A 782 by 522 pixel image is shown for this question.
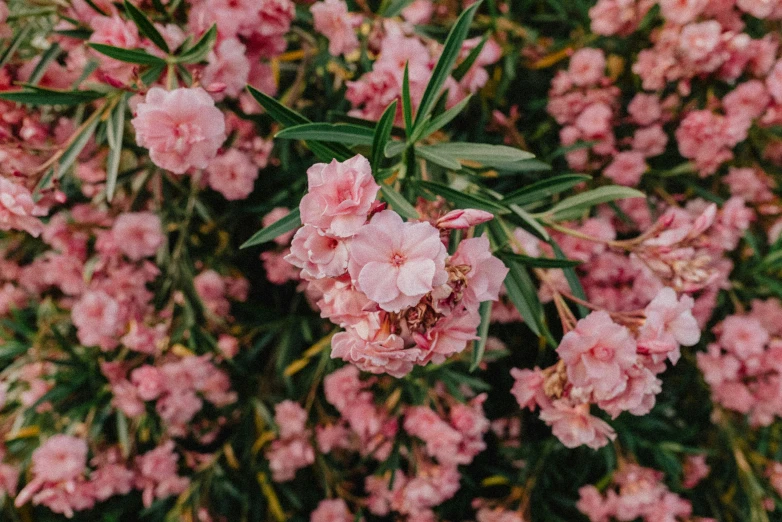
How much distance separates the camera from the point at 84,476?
1.54 meters

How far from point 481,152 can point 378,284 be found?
18.7 inches

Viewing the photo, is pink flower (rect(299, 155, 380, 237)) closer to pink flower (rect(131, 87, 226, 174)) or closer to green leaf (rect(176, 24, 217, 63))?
pink flower (rect(131, 87, 226, 174))

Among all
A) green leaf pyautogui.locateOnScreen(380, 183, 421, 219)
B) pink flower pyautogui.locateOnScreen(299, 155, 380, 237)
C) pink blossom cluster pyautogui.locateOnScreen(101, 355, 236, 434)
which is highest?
pink flower pyautogui.locateOnScreen(299, 155, 380, 237)

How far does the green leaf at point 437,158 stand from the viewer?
0.94 meters

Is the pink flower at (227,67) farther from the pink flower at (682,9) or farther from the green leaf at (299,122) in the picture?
the pink flower at (682,9)

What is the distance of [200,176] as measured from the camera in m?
1.65

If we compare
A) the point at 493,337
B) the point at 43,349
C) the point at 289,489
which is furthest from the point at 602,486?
the point at 43,349

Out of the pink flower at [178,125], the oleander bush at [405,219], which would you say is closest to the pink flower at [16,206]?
the oleander bush at [405,219]

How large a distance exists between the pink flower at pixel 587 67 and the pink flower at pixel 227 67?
3.53 ft

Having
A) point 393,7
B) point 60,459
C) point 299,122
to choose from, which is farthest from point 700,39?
point 60,459

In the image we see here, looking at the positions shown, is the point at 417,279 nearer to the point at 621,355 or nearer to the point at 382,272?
the point at 382,272

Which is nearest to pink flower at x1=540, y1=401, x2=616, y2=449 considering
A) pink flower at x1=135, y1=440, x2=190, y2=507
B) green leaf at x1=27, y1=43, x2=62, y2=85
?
pink flower at x1=135, y1=440, x2=190, y2=507

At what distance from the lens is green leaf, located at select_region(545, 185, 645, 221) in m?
1.08

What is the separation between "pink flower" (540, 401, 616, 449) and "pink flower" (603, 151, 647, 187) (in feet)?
2.96
